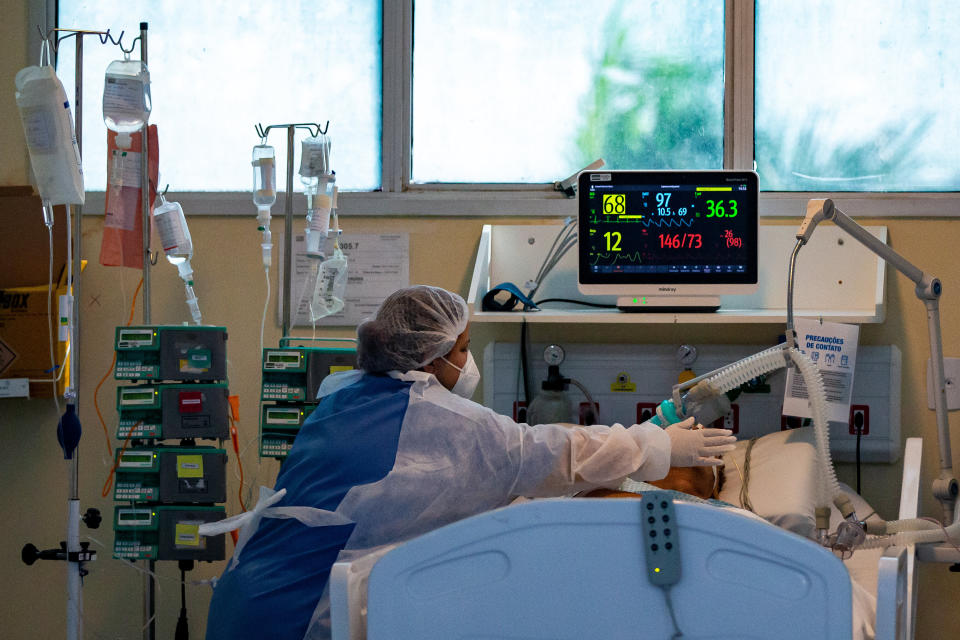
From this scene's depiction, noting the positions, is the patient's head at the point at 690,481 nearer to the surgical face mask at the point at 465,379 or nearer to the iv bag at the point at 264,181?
the surgical face mask at the point at 465,379

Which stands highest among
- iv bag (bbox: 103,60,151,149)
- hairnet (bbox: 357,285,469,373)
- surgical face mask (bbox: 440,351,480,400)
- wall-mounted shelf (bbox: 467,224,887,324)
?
iv bag (bbox: 103,60,151,149)

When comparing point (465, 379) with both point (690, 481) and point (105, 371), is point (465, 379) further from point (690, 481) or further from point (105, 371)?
point (105, 371)

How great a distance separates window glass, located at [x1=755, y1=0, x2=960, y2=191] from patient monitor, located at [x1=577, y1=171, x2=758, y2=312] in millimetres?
432

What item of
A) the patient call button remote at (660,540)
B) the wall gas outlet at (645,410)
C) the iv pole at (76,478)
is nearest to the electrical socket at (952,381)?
the wall gas outlet at (645,410)

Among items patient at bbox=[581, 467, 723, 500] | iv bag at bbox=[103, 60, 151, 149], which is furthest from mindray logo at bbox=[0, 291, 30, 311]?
patient at bbox=[581, 467, 723, 500]

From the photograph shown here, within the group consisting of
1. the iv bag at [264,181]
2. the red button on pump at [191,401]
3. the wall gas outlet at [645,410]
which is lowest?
the wall gas outlet at [645,410]

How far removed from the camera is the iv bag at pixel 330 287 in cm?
266

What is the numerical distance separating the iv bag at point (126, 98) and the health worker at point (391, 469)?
89cm

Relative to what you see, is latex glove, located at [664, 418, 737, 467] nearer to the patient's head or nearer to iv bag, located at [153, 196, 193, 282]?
the patient's head

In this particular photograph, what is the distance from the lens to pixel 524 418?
9.30ft

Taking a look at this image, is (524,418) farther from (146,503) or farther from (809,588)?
(809,588)

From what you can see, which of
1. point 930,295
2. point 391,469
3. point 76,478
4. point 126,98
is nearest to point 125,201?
point 126,98

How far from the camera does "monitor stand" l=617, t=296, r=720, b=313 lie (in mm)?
2551

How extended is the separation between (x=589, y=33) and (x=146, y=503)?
1.88 metres
